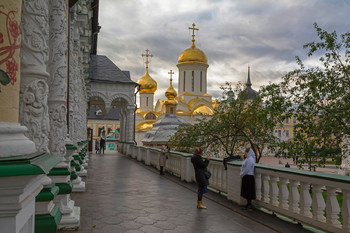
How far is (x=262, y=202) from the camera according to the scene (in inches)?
298

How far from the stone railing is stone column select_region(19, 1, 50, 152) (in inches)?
168

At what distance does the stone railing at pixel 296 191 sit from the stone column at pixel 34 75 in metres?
4.27

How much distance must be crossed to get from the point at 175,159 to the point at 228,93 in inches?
247

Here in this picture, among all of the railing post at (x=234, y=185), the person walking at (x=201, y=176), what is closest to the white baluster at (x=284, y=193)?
the railing post at (x=234, y=185)

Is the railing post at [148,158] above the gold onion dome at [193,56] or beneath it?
beneath

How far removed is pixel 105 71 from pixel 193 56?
Result: 3278cm

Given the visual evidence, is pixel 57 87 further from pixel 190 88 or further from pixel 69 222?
pixel 190 88

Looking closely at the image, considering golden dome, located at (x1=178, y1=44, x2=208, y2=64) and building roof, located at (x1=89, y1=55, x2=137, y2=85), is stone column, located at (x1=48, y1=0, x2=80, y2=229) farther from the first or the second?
golden dome, located at (x1=178, y1=44, x2=208, y2=64)

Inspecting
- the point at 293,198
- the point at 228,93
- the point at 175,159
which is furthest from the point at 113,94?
the point at 293,198

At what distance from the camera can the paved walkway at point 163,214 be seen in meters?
6.23

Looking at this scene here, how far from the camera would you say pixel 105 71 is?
31.8 m

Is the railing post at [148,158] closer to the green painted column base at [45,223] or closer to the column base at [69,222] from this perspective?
the column base at [69,222]

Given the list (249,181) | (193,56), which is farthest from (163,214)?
(193,56)

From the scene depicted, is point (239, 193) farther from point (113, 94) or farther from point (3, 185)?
point (113, 94)
